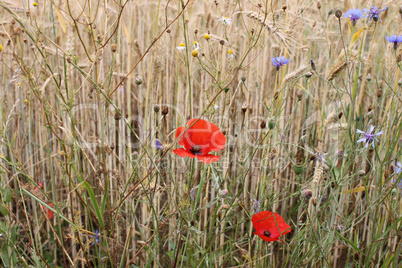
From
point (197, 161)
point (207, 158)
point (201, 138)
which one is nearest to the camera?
point (207, 158)

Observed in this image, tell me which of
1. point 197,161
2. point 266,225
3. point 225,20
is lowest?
point 266,225

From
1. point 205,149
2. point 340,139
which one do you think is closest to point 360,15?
point 340,139

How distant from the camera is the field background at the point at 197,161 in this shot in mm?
790

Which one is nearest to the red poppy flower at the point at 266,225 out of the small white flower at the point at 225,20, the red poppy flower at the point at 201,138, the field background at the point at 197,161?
the field background at the point at 197,161

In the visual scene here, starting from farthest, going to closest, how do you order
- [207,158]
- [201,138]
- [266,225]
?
[266,225] → [201,138] → [207,158]

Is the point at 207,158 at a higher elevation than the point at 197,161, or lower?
higher

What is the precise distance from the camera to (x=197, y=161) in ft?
3.51

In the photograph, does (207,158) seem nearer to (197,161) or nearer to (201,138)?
(201,138)

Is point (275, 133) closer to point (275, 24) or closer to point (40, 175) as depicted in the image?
point (275, 24)

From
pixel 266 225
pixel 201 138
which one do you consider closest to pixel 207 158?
pixel 201 138

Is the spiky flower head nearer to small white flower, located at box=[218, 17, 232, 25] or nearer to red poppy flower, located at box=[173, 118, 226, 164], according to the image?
small white flower, located at box=[218, 17, 232, 25]

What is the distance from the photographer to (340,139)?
1.14m

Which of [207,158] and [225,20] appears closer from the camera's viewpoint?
[207,158]

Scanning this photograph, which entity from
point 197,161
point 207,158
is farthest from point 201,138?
point 197,161
